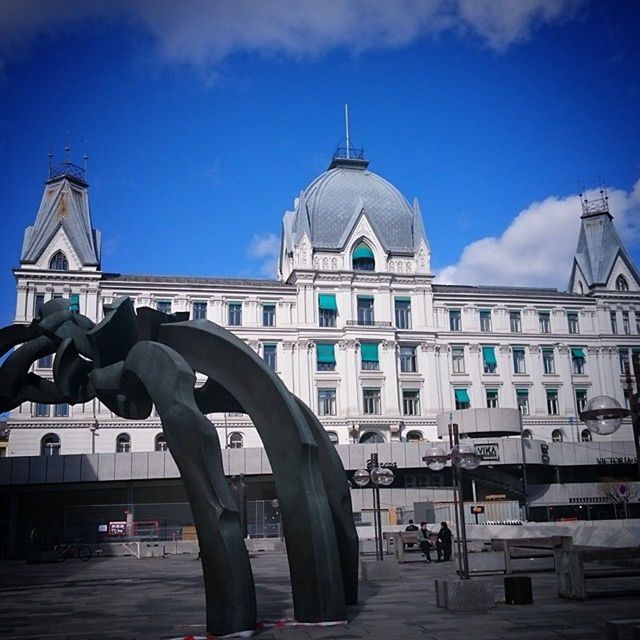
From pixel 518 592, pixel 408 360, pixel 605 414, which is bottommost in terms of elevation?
pixel 518 592

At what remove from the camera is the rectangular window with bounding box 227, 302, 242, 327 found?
224 feet

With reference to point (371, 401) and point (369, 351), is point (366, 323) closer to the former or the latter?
point (369, 351)

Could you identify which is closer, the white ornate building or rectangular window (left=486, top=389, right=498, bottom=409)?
the white ornate building

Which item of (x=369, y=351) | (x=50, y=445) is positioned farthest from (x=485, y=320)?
(x=50, y=445)

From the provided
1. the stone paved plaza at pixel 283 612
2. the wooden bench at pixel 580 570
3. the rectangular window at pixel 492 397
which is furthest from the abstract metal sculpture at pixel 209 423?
the rectangular window at pixel 492 397

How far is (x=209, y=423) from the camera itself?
14.7 metres

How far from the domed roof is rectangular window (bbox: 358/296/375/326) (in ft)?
16.4

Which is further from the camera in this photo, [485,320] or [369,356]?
[485,320]

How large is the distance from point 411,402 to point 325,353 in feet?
28.9

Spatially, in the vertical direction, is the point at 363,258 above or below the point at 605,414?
above

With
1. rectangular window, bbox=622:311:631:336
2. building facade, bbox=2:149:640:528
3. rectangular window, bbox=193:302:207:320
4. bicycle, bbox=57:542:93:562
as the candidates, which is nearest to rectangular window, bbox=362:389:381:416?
building facade, bbox=2:149:640:528

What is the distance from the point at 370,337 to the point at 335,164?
18.5 m

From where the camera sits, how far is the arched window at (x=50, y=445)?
61.7 metres

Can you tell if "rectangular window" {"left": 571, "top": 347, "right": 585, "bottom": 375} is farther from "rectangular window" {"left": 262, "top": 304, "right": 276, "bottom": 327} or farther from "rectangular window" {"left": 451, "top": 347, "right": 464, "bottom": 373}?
"rectangular window" {"left": 262, "top": 304, "right": 276, "bottom": 327}
